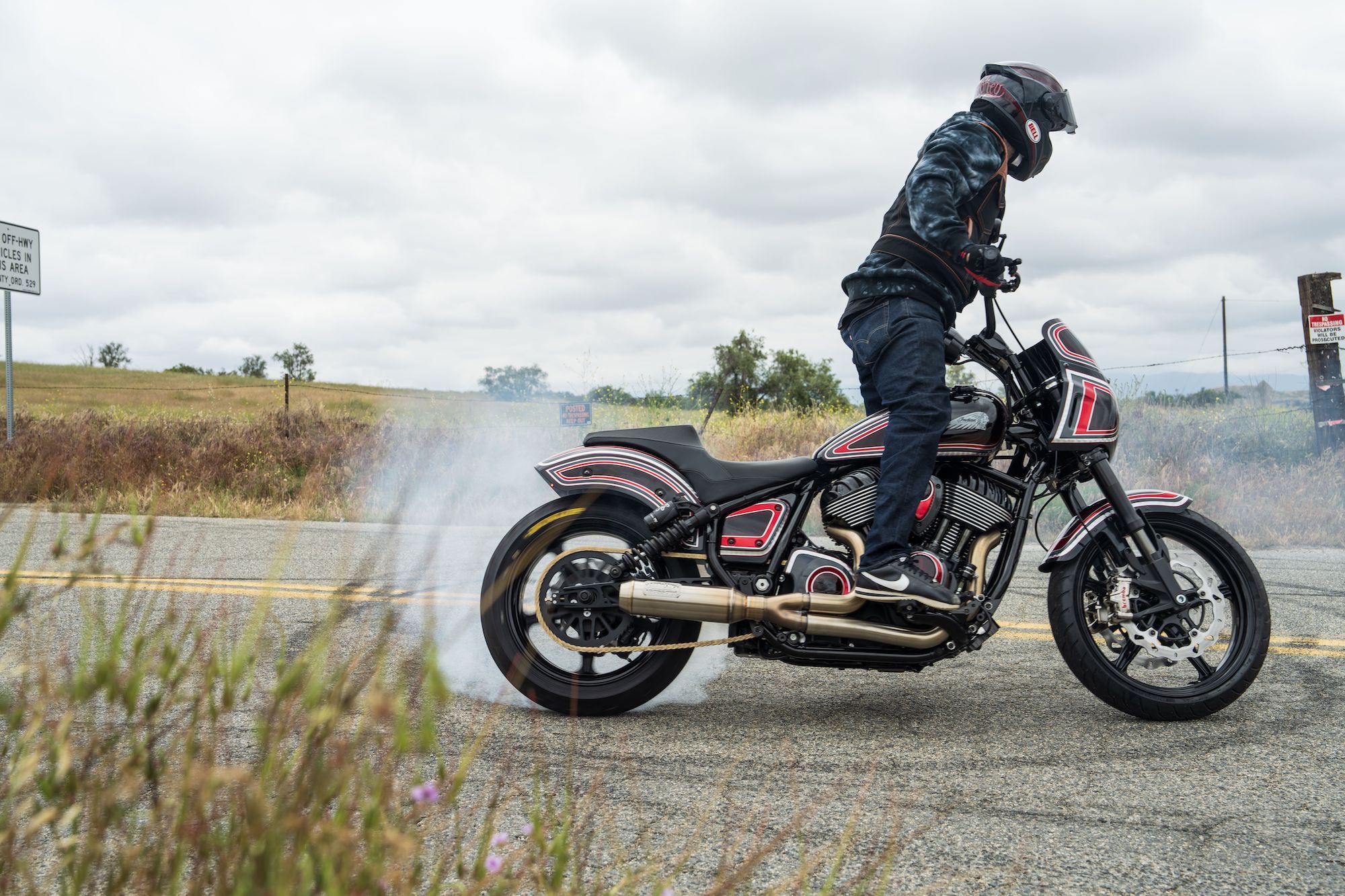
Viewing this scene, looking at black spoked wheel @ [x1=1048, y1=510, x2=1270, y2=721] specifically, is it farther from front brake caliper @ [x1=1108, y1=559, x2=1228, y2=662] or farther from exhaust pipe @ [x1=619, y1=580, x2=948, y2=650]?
exhaust pipe @ [x1=619, y1=580, x2=948, y2=650]

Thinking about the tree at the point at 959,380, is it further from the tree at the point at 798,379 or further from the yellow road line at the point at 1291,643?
the tree at the point at 798,379

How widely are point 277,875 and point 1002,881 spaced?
1.68 metres

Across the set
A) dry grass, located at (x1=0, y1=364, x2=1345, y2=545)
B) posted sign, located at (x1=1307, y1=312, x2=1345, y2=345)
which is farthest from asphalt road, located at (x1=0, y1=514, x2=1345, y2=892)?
posted sign, located at (x1=1307, y1=312, x2=1345, y2=345)

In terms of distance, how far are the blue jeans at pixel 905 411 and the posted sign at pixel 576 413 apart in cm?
936

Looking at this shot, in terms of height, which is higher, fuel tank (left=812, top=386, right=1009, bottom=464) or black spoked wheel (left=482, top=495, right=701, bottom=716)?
fuel tank (left=812, top=386, right=1009, bottom=464)

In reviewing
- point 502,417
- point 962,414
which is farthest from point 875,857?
point 502,417

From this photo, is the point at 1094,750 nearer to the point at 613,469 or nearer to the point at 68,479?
the point at 613,469

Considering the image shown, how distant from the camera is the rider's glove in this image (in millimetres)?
3703

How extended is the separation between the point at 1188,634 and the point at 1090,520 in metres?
0.51

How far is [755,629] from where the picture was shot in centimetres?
375

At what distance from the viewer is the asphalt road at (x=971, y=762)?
2.51 metres

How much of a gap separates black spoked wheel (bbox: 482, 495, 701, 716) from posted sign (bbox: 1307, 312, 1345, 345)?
12.3 metres

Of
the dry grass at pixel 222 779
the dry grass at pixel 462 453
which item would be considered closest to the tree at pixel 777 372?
the dry grass at pixel 462 453

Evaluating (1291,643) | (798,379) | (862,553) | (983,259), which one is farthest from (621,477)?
(798,379)
